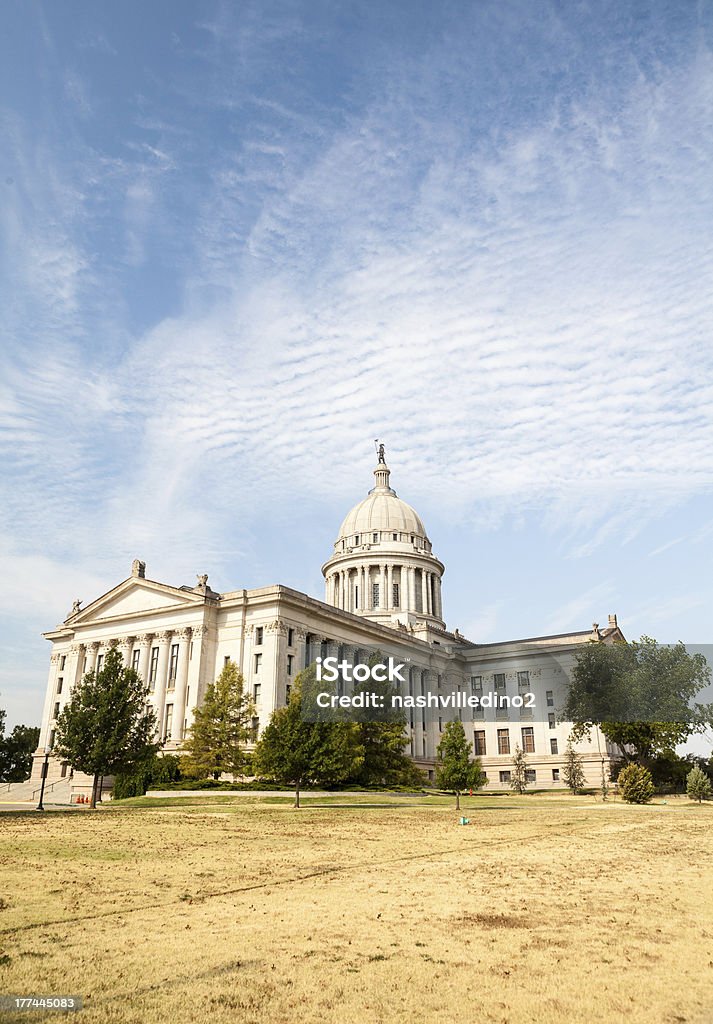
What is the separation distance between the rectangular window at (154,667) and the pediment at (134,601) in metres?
3.95

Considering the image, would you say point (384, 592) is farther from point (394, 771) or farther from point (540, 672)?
point (394, 771)

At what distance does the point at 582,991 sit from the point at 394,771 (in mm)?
54577

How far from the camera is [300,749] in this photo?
45562mm

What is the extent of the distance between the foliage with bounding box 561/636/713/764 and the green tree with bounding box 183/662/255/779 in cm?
3113

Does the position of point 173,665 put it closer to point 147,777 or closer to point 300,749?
point 147,777

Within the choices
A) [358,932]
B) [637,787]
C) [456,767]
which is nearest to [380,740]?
[456,767]

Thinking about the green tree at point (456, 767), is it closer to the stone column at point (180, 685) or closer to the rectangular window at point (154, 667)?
the stone column at point (180, 685)

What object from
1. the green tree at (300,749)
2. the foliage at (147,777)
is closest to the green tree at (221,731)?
the foliage at (147,777)

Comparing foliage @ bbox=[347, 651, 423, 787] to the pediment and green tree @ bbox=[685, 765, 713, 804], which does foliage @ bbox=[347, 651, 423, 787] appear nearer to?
green tree @ bbox=[685, 765, 713, 804]

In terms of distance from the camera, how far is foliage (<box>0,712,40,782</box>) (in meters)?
95.2

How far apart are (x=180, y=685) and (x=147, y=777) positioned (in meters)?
18.5

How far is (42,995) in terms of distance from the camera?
7113 millimetres

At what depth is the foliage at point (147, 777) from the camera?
52.1 metres

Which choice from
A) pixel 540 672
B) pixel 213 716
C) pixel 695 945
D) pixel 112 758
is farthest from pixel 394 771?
pixel 695 945
